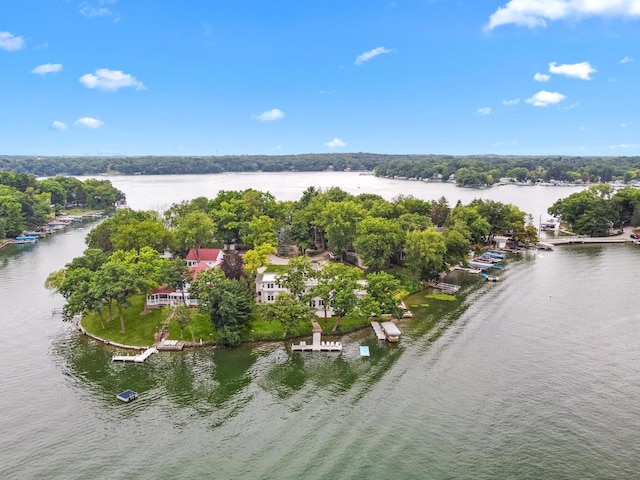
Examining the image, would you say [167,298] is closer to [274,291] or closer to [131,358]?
[131,358]

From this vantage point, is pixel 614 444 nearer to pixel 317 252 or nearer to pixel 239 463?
pixel 239 463

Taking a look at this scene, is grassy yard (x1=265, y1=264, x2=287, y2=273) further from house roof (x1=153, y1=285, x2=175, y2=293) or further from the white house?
house roof (x1=153, y1=285, x2=175, y2=293)

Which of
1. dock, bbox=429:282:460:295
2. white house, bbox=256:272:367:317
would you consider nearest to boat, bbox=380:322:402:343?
white house, bbox=256:272:367:317

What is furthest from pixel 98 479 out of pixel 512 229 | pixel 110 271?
pixel 512 229

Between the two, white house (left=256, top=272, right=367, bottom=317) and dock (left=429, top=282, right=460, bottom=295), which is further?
dock (left=429, top=282, right=460, bottom=295)

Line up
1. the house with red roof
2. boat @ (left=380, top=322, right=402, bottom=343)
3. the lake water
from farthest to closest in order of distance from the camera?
the house with red roof
boat @ (left=380, top=322, right=402, bottom=343)
the lake water

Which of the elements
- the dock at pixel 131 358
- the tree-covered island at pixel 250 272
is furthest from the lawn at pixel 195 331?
the dock at pixel 131 358

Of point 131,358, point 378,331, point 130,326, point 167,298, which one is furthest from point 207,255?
point 378,331
